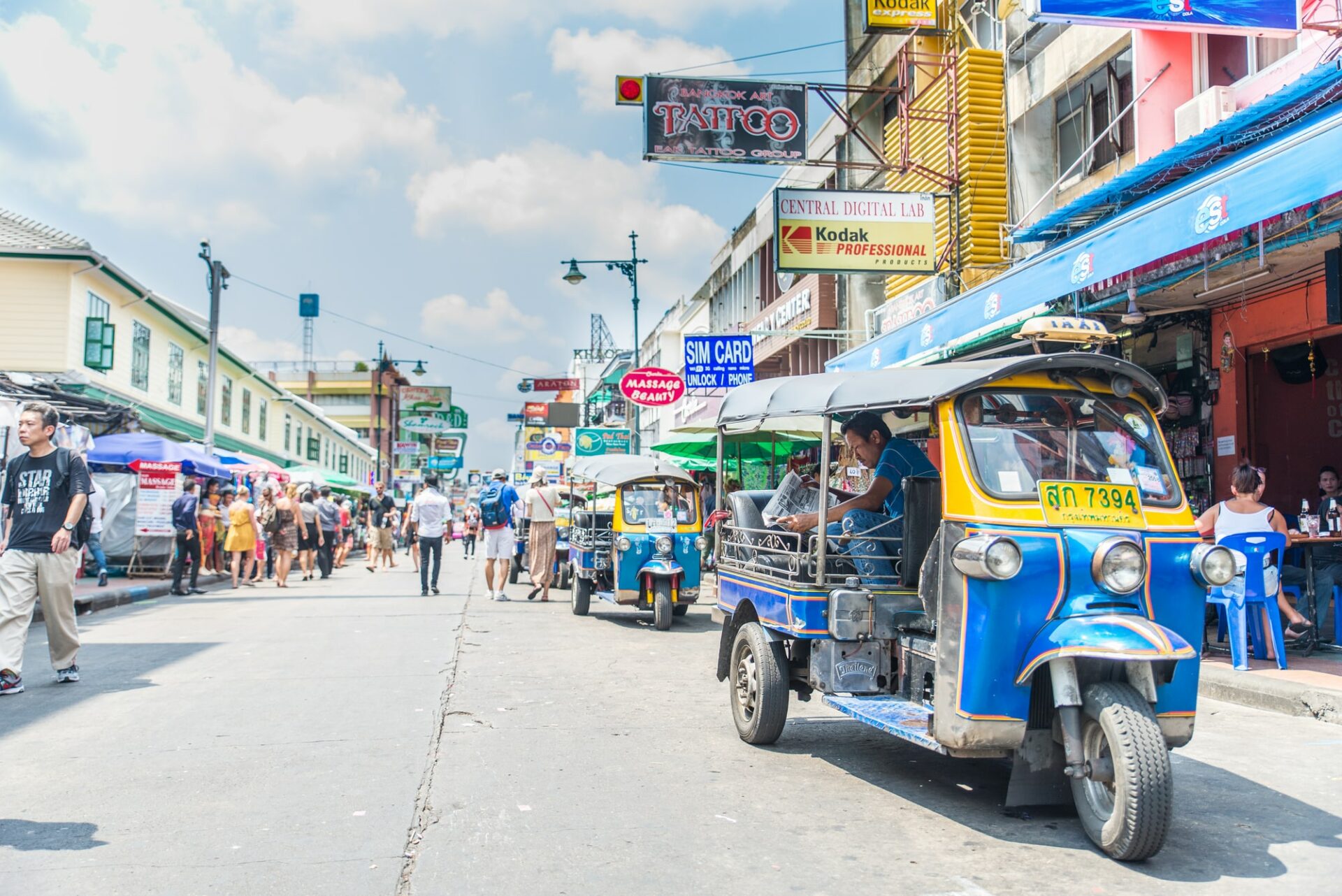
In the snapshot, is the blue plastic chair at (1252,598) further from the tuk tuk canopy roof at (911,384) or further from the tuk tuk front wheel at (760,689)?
the tuk tuk front wheel at (760,689)

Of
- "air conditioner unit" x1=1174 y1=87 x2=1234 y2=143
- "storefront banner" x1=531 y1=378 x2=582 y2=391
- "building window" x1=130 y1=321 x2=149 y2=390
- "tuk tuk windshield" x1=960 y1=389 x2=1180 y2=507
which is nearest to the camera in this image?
"tuk tuk windshield" x1=960 y1=389 x2=1180 y2=507

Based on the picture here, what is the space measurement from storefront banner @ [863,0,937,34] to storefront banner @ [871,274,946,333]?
150 inches

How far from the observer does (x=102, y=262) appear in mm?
24328

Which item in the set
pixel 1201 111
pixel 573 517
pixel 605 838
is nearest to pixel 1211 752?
pixel 605 838

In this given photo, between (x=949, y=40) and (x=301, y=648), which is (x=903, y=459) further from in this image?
(x=949, y=40)

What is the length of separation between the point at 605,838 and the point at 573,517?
12.4 meters

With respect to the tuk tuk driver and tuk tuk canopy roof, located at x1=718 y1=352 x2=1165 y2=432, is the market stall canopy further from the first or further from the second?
the tuk tuk driver

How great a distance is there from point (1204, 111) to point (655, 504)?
7.83 m

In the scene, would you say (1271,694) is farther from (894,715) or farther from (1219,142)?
(1219,142)

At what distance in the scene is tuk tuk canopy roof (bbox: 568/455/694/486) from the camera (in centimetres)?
1434

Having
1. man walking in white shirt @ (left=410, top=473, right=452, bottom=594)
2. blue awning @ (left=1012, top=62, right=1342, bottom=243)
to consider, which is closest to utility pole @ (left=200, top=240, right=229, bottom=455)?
man walking in white shirt @ (left=410, top=473, right=452, bottom=594)

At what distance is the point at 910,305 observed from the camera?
17531mm

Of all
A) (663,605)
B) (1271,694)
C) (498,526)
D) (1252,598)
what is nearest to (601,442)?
(498,526)

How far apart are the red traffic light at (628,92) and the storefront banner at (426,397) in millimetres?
46655
